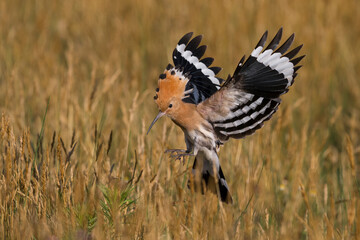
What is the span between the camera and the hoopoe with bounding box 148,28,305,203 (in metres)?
2.87

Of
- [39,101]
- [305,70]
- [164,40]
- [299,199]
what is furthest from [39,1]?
[299,199]

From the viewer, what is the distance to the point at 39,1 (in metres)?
6.93

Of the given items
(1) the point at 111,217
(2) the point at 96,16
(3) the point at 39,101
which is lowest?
(1) the point at 111,217

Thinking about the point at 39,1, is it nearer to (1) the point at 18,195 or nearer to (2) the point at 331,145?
(2) the point at 331,145

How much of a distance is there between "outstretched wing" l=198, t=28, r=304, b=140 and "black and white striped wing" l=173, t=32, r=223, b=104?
30 centimetres

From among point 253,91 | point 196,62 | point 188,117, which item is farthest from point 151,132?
point 253,91

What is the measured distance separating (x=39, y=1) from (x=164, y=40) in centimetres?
165

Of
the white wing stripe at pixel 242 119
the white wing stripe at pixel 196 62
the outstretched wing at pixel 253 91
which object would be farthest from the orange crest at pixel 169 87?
the white wing stripe at pixel 196 62

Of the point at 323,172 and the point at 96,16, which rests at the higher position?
the point at 96,16

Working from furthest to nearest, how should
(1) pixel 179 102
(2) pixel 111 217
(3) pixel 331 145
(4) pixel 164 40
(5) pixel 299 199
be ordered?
(4) pixel 164 40 < (3) pixel 331 145 < (5) pixel 299 199 < (1) pixel 179 102 < (2) pixel 111 217

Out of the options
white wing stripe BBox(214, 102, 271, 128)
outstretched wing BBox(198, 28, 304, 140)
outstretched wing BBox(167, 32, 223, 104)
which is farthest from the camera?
outstretched wing BBox(167, 32, 223, 104)

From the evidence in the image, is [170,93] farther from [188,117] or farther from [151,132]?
[151,132]

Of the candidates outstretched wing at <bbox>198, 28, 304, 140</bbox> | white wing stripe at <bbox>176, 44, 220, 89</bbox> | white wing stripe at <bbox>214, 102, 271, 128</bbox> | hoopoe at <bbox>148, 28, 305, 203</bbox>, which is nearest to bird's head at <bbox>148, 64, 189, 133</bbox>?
hoopoe at <bbox>148, 28, 305, 203</bbox>

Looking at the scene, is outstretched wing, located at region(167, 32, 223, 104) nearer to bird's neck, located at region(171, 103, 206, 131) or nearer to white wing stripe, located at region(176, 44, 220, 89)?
white wing stripe, located at region(176, 44, 220, 89)
